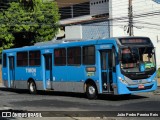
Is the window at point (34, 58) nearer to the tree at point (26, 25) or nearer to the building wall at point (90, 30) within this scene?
the tree at point (26, 25)

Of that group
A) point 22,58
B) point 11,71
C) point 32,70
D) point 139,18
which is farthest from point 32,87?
point 139,18

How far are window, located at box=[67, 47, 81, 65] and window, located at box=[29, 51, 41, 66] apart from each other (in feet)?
10.7

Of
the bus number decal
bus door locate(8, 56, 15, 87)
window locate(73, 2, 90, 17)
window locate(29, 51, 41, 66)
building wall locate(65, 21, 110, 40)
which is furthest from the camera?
window locate(73, 2, 90, 17)

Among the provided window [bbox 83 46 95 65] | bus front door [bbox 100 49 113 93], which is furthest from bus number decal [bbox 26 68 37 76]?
bus front door [bbox 100 49 113 93]

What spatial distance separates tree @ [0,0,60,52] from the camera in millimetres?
40031

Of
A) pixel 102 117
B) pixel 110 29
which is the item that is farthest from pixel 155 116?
pixel 110 29

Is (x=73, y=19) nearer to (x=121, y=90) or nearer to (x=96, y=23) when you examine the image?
(x=96, y=23)

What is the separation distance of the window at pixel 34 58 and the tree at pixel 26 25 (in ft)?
47.0

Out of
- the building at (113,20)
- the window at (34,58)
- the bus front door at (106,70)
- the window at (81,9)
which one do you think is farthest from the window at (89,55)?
the window at (81,9)

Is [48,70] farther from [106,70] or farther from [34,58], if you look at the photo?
[106,70]

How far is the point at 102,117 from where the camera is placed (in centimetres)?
1297

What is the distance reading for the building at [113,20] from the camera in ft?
134

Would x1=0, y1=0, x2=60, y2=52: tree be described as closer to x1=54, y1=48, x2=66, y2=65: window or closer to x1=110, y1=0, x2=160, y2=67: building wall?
x1=110, y1=0, x2=160, y2=67: building wall

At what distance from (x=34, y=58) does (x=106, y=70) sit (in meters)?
6.86
